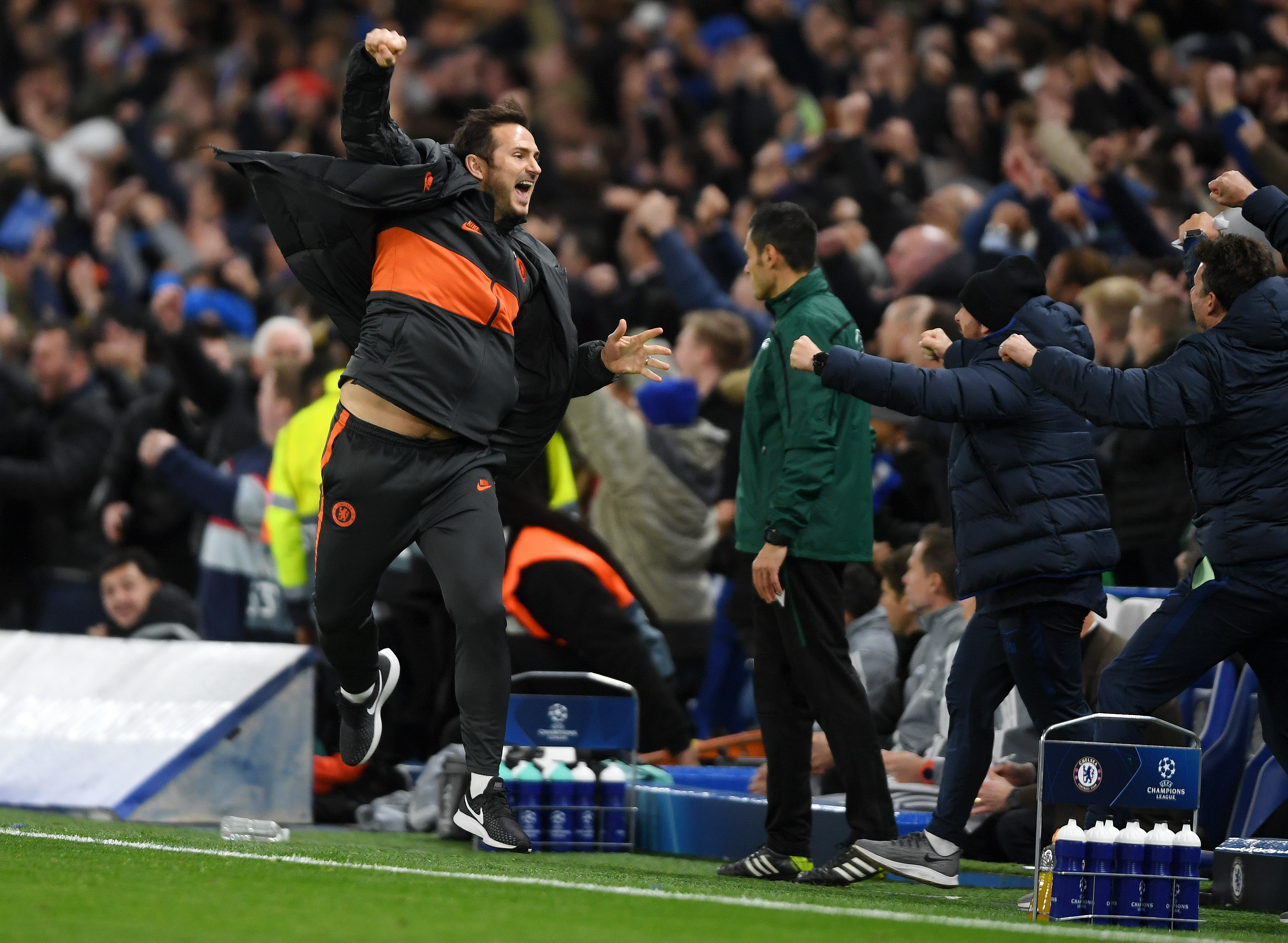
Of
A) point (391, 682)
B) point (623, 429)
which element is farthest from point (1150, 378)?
point (623, 429)

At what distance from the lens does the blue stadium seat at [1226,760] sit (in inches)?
293

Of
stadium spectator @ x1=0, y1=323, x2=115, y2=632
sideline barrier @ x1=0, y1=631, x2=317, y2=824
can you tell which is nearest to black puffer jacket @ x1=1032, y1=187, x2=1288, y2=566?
sideline barrier @ x1=0, y1=631, x2=317, y2=824

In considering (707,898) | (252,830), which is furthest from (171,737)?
(707,898)

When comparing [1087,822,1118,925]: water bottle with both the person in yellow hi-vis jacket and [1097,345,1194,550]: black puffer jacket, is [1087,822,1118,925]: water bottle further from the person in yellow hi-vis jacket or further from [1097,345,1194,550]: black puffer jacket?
the person in yellow hi-vis jacket

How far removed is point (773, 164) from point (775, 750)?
697 cm

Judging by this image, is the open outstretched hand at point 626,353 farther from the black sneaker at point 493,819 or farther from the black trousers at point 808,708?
the black sneaker at point 493,819

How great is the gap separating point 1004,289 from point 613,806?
290 centimetres

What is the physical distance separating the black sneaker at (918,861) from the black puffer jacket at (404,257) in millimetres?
1891

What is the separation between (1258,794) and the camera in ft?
23.7

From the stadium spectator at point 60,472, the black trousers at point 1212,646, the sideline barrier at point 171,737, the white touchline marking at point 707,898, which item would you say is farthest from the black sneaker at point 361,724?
the stadium spectator at point 60,472

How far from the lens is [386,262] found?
6.23 metres

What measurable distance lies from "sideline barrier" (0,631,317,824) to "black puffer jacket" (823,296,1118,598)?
3.41 meters

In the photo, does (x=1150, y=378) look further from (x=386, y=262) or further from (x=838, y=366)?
(x=386, y=262)

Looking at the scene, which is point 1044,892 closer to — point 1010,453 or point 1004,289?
point 1010,453
